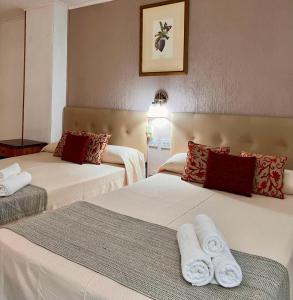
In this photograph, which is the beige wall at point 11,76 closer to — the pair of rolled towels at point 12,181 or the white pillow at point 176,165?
the pair of rolled towels at point 12,181

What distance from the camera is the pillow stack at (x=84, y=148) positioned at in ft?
10.2

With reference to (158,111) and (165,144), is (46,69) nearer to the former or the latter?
(158,111)

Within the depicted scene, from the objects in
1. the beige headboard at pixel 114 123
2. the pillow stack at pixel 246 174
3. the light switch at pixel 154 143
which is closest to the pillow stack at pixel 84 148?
the beige headboard at pixel 114 123

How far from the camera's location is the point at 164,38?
3.09 metres

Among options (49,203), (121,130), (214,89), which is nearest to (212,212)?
(49,203)

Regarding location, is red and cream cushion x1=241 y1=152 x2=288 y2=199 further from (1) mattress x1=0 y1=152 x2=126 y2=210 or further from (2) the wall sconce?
(1) mattress x1=0 y1=152 x2=126 y2=210

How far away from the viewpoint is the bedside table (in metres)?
3.64

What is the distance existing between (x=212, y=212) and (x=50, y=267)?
3.30ft

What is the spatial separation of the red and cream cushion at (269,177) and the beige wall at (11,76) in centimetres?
341

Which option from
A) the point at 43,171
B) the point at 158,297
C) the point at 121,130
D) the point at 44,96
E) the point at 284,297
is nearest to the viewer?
the point at 158,297

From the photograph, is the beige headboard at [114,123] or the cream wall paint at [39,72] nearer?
the beige headboard at [114,123]

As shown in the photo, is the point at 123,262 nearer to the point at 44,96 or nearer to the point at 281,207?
the point at 281,207

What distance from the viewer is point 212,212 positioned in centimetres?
187

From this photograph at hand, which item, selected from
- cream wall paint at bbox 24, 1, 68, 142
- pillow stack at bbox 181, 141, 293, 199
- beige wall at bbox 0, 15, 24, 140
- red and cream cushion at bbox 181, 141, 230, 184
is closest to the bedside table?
cream wall paint at bbox 24, 1, 68, 142
